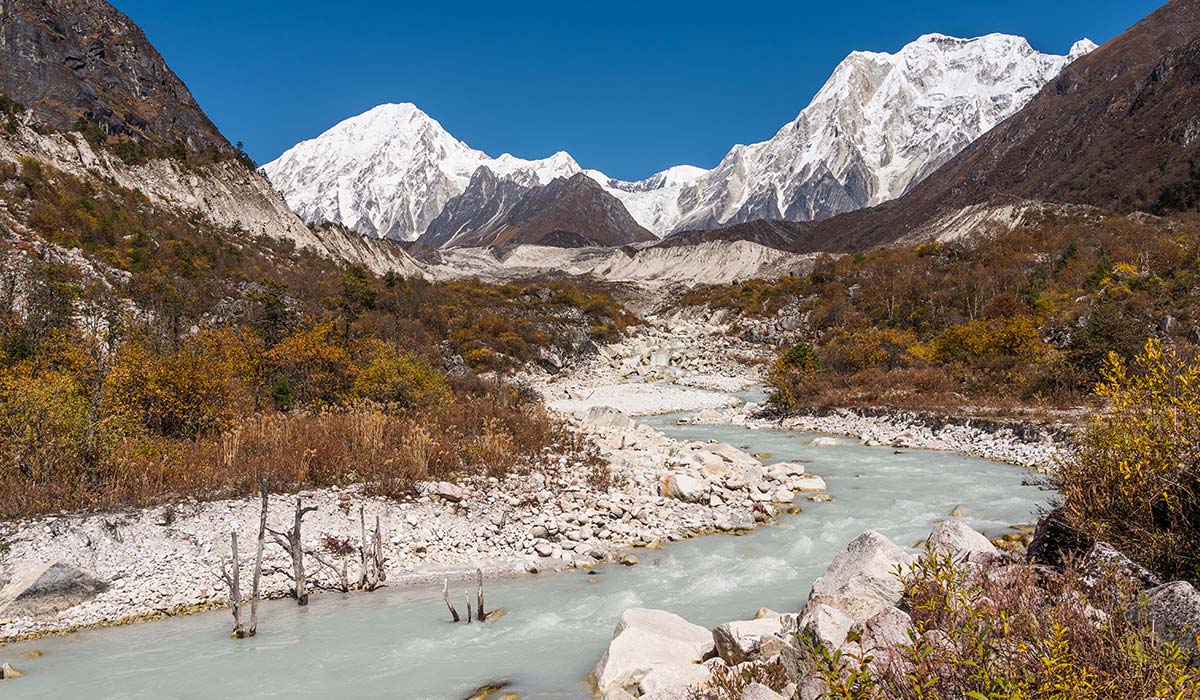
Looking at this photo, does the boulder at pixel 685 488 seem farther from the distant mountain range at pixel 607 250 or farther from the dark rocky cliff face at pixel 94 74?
the dark rocky cliff face at pixel 94 74

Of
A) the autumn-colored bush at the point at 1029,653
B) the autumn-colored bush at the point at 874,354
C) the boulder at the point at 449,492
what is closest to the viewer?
the autumn-colored bush at the point at 1029,653

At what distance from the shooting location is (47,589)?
953 centimetres

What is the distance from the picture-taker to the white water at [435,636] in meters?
7.85

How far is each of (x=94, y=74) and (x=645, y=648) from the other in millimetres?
85508

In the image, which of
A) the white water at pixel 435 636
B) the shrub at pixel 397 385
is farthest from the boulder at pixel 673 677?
the shrub at pixel 397 385

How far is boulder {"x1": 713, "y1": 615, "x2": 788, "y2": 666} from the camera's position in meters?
6.65

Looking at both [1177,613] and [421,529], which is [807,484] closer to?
[421,529]

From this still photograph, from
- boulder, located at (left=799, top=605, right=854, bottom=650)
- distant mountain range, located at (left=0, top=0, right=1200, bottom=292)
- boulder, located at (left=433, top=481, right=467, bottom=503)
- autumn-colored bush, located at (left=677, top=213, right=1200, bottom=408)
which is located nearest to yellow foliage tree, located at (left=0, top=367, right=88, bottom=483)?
boulder, located at (left=433, top=481, right=467, bottom=503)

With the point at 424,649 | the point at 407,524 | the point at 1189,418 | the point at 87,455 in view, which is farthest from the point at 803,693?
the point at 87,455

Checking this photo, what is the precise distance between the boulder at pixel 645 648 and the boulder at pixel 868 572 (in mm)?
1705

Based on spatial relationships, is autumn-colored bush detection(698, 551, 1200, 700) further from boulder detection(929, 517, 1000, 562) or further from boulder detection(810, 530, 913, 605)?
boulder detection(929, 517, 1000, 562)

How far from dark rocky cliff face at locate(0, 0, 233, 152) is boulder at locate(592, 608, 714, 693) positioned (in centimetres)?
5705

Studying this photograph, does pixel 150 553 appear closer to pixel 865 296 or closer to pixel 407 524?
pixel 407 524

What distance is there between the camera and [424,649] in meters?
8.80
